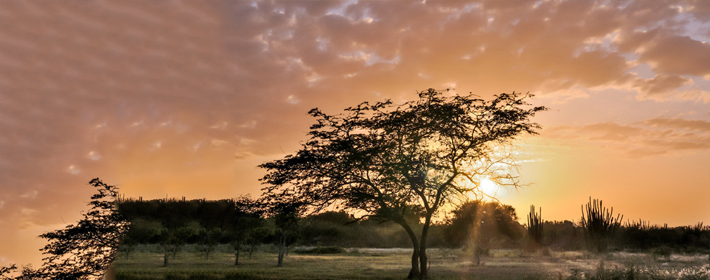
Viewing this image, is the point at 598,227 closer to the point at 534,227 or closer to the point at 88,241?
the point at 534,227

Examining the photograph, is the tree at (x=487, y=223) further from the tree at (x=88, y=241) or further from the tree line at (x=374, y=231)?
the tree at (x=88, y=241)

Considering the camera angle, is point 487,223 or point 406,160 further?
point 487,223

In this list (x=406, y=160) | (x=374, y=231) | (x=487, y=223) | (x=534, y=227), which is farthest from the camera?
(x=374, y=231)

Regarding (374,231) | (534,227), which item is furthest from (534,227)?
(374,231)

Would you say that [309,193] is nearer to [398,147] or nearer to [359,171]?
[359,171]

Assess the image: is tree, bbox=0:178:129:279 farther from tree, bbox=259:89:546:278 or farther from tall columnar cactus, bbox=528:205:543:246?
tall columnar cactus, bbox=528:205:543:246

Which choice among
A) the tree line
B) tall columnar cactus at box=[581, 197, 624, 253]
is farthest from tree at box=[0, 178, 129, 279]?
tall columnar cactus at box=[581, 197, 624, 253]

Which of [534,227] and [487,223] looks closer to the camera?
[534,227]

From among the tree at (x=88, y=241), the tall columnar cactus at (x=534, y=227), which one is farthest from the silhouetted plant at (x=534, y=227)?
the tree at (x=88, y=241)

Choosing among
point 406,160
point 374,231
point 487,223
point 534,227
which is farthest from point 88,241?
point 374,231

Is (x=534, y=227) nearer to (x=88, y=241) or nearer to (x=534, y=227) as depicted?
(x=534, y=227)

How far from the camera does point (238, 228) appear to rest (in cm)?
4809

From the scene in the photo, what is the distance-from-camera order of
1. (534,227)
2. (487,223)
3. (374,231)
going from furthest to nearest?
(374,231), (487,223), (534,227)

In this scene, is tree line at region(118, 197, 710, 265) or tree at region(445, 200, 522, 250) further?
Result: tree at region(445, 200, 522, 250)
